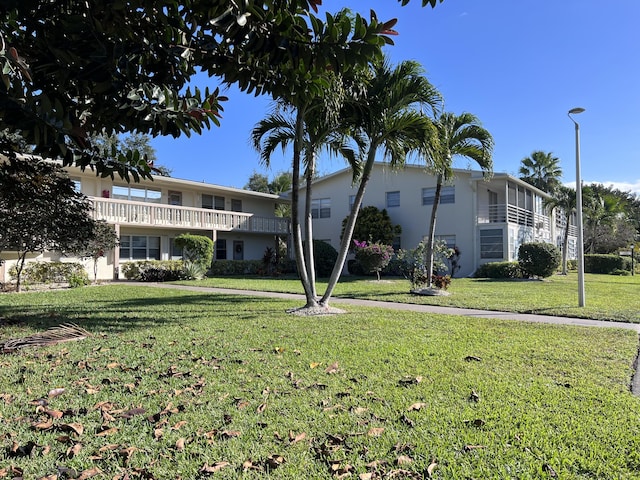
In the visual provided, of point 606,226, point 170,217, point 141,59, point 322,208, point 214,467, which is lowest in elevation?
point 214,467

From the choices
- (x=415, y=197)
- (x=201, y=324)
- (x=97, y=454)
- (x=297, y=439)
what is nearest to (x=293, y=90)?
(x=297, y=439)

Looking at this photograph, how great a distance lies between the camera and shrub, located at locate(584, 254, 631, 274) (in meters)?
28.8

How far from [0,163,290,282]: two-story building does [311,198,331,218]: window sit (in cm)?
213

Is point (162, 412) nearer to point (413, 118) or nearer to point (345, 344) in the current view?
point (345, 344)

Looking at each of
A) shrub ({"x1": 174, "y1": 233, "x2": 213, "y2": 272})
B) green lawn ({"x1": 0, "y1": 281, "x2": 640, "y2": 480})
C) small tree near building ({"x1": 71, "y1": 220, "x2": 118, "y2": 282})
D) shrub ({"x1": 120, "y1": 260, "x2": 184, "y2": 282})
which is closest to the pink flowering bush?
shrub ({"x1": 174, "y1": 233, "x2": 213, "y2": 272})

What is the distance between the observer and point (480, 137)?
1463cm

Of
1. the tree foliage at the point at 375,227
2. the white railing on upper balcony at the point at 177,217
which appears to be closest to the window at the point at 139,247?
the white railing on upper balcony at the point at 177,217

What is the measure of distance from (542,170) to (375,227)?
23159mm

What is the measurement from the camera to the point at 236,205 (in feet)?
93.6

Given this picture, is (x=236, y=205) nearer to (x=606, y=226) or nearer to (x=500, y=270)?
(x=500, y=270)

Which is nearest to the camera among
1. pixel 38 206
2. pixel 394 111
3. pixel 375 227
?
pixel 38 206

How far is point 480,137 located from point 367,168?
6.20 meters

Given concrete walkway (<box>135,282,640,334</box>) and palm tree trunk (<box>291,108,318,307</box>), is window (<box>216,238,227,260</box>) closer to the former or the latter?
concrete walkway (<box>135,282,640,334</box>)

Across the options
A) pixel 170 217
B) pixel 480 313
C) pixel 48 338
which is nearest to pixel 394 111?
pixel 480 313
